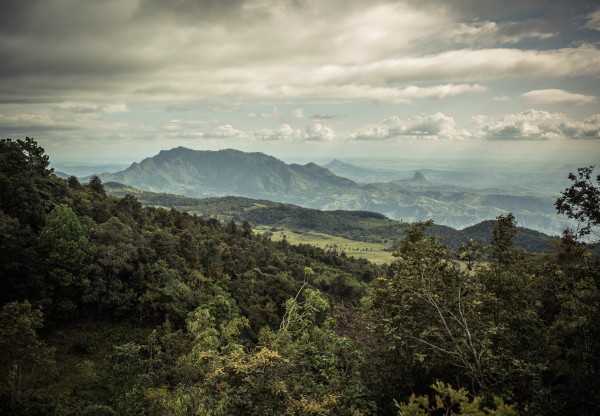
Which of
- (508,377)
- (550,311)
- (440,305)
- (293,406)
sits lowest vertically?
(550,311)

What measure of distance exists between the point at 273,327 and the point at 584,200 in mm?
47021

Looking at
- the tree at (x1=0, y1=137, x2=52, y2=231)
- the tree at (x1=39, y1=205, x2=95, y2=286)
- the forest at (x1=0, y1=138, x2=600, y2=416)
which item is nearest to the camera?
the forest at (x1=0, y1=138, x2=600, y2=416)

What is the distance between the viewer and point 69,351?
38531 mm

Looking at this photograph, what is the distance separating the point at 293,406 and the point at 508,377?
8028mm

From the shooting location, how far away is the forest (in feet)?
45.9

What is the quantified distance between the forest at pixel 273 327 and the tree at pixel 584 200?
2.6 inches

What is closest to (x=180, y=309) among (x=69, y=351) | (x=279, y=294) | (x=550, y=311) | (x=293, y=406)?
(x=69, y=351)

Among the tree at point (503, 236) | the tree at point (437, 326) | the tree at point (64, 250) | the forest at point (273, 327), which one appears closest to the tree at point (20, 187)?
the forest at point (273, 327)

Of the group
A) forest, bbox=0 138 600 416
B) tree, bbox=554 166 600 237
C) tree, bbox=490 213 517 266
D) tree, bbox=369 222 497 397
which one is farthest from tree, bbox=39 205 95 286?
tree, bbox=490 213 517 266

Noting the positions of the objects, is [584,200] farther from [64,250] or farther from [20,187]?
[20,187]

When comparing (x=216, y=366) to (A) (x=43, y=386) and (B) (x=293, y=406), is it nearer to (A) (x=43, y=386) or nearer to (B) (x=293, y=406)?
(B) (x=293, y=406)

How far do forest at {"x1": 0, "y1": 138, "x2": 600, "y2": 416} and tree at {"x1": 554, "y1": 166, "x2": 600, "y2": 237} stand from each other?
0.21ft

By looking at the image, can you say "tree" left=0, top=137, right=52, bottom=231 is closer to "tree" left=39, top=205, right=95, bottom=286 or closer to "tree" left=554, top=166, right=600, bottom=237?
"tree" left=39, top=205, right=95, bottom=286

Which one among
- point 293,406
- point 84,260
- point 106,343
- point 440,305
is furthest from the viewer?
point 84,260
